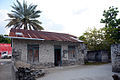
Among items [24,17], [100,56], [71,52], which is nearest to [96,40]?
[100,56]

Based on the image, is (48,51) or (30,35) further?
(48,51)

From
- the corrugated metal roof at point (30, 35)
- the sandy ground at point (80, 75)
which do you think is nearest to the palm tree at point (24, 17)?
the corrugated metal roof at point (30, 35)

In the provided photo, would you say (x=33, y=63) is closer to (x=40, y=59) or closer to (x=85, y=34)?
(x=40, y=59)

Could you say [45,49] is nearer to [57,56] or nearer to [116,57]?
[57,56]

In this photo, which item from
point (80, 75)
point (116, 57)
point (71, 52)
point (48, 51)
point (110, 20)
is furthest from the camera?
point (110, 20)

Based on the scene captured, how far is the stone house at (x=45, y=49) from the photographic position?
11421mm

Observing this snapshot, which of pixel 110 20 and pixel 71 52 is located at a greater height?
pixel 110 20

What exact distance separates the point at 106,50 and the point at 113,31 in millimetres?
6034

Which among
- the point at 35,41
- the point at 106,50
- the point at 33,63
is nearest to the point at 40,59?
the point at 33,63

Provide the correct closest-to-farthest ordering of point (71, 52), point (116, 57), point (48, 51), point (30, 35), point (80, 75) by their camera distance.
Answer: point (80, 75) → point (116, 57) → point (30, 35) → point (48, 51) → point (71, 52)

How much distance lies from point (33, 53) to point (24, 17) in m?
11.9

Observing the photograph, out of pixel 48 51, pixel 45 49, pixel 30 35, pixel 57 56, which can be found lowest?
pixel 57 56

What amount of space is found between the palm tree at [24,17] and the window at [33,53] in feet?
34.0

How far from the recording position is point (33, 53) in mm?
12031
